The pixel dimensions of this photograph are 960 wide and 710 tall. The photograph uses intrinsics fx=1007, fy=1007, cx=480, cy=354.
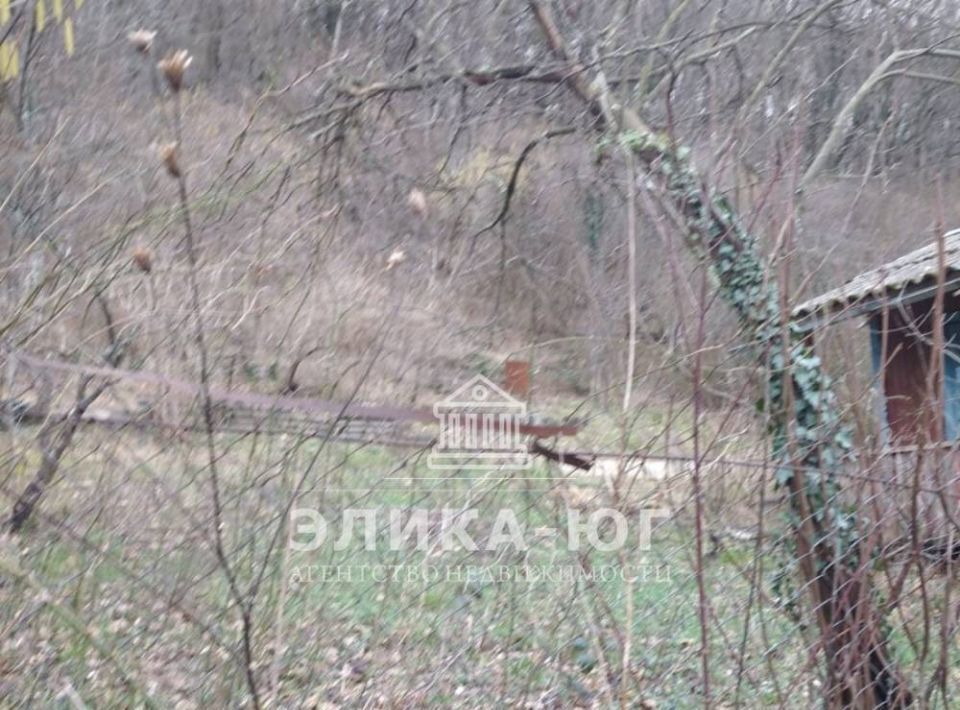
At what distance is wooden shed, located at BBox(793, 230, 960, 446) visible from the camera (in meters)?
3.00

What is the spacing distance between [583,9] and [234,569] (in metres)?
6.20

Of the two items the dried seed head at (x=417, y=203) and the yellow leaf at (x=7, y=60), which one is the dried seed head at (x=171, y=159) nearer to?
the yellow leaf at (x=7, y=60)

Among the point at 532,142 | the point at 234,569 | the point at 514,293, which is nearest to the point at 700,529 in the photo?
the point at 234,569

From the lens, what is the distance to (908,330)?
3.57 meters

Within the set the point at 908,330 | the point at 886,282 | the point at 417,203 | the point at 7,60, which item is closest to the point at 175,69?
the point at 7,60

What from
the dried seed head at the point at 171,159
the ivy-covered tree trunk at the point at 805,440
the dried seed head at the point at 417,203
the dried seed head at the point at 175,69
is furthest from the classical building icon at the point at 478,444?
the dried seed head at the point at 175,69

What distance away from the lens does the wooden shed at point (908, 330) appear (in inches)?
118

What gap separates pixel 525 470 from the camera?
388 cm

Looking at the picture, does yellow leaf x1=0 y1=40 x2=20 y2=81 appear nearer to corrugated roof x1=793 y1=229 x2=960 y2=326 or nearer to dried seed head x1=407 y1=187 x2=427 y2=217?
dried seed head x1=407 y1=187 x2=427 y2=217

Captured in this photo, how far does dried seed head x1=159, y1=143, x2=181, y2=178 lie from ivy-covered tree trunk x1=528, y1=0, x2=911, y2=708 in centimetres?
184

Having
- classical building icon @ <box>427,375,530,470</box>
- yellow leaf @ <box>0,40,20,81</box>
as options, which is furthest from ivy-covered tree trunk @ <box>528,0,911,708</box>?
yellow leaf @ <box>0,40,20,81</box>

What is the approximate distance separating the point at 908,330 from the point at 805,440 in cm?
72

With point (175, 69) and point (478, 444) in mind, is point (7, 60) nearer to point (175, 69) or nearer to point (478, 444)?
point (175, 69)

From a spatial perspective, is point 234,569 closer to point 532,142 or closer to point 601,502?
point 601,502
